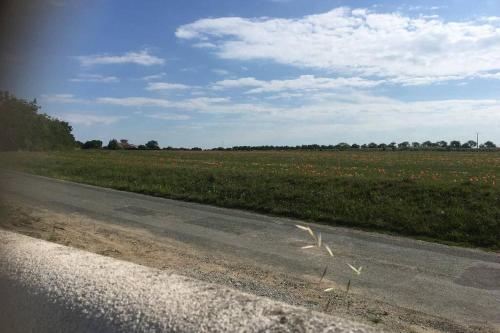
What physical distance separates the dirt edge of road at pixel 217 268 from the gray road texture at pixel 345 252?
11.2 inches

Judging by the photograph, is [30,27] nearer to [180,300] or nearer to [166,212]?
[180,300]

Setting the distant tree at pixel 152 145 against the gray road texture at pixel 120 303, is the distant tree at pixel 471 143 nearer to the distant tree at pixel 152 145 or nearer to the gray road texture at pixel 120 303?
the distant tree at pixel 152 145

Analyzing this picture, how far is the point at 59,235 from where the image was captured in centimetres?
773

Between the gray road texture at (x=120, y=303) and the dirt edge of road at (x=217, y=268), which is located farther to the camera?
the dirt edge of road at (x=217, y=268)

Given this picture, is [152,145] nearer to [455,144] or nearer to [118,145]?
[118,145]

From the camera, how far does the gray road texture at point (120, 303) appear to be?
2096 mm

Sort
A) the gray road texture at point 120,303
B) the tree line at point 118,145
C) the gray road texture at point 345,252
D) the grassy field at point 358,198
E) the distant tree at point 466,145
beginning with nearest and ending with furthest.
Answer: the gray road texture at point 120,303 → the gray road texture at point 345,252 → the grassy field at point 358,198 → the tree line at point 118,145 → the distant tree at point 466,145

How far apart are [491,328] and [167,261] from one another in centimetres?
425

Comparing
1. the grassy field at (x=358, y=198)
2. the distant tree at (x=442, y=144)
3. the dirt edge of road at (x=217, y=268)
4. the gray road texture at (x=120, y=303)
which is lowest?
the dirt edge of road at (x=217, y=268)

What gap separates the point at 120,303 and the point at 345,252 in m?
6.13

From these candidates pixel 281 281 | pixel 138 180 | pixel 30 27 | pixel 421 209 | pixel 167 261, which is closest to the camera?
pixel 30 27

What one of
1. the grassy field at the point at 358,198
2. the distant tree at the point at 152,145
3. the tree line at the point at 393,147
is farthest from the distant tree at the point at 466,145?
the grassy field at the point at 358,198

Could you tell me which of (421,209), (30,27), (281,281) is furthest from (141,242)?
(421,209)

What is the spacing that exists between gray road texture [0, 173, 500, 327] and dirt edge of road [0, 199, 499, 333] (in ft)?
0.94
